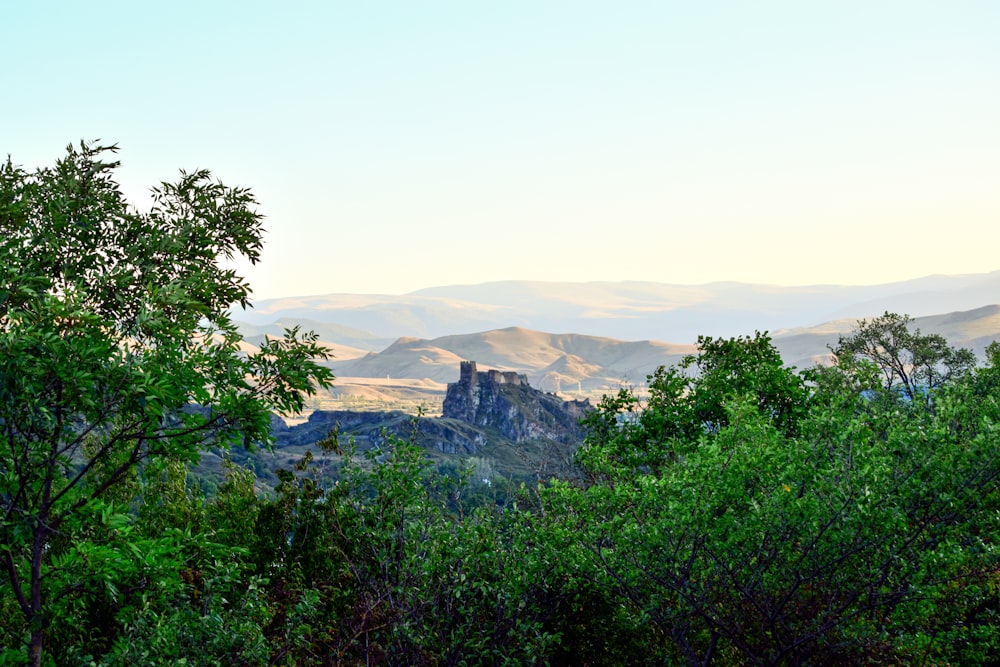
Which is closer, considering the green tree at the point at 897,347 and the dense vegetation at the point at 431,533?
the dense vegetation at the point at 431,533

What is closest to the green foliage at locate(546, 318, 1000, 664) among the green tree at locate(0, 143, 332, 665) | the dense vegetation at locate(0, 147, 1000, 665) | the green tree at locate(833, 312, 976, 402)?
the dense vegetation at locate(0, 147, 1000, 665)

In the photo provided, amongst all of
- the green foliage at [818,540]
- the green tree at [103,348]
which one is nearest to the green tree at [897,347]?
the green foliage at [818,540]

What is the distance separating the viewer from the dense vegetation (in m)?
11.4

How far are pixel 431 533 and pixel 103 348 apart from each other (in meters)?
8.20

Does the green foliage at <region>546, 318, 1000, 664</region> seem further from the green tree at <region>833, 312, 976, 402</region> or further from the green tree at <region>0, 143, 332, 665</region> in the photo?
the green tree at <region>833, 312, 976, 402</region>

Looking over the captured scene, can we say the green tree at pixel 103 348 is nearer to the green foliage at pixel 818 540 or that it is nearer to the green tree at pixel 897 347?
the green foliage at pixel 818 540

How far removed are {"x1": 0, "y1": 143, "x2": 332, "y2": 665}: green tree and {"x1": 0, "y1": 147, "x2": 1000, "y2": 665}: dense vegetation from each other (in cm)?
6

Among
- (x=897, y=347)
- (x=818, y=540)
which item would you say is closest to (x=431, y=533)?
(x=818, y=540)

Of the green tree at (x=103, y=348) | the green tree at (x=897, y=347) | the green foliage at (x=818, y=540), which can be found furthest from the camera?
the green tree at (x=897, y=347)

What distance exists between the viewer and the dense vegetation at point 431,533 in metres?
11.4

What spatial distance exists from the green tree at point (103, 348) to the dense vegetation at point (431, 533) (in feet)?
0.20

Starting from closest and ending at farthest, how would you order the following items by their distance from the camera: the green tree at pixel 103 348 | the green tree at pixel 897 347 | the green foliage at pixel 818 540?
the green tree at pixel 103 348
the green foliage at pixel 818 540
the green tree at pixel 897 347

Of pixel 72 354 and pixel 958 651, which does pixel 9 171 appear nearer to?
pixel 72 354

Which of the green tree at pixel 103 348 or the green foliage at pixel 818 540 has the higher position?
the green tree at pixel 103 348
